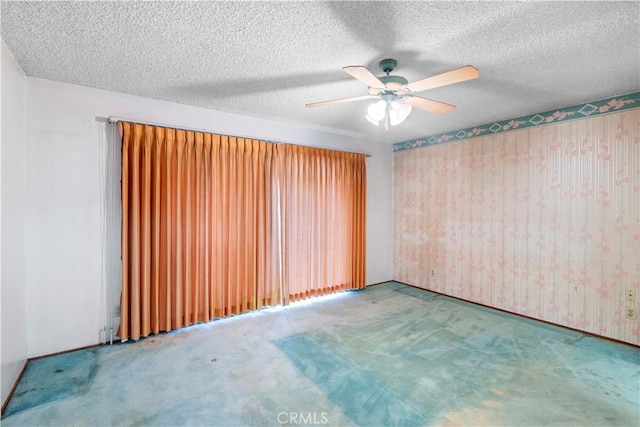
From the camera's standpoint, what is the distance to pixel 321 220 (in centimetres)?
443

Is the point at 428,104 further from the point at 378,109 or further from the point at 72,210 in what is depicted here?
the point at 72,210

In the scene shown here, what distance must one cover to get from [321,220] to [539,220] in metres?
2.80

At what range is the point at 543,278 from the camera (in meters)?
3.61

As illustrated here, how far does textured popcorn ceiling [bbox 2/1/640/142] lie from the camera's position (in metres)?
1.76

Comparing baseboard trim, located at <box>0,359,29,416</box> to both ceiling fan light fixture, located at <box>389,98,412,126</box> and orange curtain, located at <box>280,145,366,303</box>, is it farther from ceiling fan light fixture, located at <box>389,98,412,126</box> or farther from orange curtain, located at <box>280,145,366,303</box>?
ceiling fan light fixture, located at <box>389,98,412,126</box>

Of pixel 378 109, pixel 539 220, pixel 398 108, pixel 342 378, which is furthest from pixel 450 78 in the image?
pixel 539 220

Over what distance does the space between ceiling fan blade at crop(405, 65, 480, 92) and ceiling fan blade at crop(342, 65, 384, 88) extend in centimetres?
24

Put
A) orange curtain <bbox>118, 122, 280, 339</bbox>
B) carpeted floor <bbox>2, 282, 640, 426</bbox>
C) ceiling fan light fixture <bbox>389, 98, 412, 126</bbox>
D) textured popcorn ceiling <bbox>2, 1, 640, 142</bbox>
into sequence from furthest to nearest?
A: orange curtain <bbox>118, 122, 280, 339</bbox>
ceiling fan light fixture <bbox>389, 98, 412, 126</bbox>
carpeted floor <bbox>2, 282, 640, 426</bbox>
textured popcorn ceiling <bbox>2, 1, 640, 142</bbox>

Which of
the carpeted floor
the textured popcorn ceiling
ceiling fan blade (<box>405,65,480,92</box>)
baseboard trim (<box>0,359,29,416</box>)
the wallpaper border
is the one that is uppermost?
the textured popcorn ceiling

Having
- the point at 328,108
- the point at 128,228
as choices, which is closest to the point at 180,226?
the point at 128,228

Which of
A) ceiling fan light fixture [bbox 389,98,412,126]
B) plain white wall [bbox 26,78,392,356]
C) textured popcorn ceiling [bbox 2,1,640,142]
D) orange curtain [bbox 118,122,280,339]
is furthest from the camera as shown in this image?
orange curtain [bbox 118,122,280,339]

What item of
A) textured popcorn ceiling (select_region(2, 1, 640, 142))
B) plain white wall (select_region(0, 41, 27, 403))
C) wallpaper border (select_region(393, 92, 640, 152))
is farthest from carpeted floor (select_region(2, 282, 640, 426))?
textured popcorn ceiling (select_region(2, 1, 640, 142))

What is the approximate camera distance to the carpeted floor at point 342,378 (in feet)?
6.46

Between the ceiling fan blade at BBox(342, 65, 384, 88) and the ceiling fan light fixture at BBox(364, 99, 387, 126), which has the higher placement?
the ceiling fan blade at BBox(342, 65, 384, 88)
